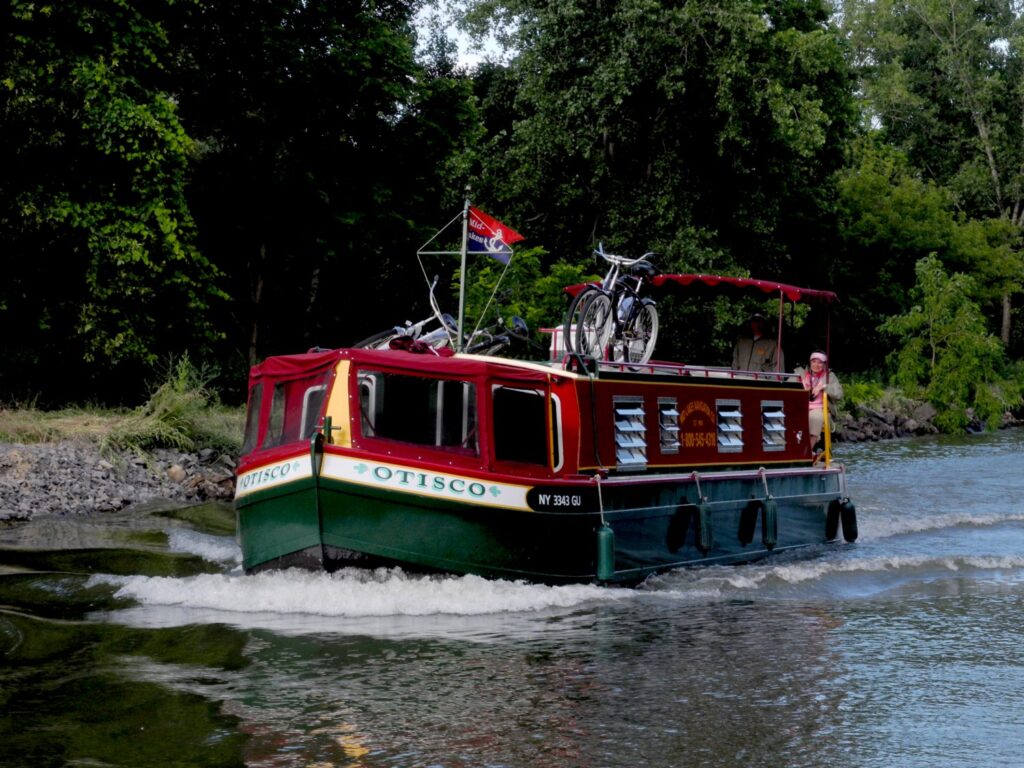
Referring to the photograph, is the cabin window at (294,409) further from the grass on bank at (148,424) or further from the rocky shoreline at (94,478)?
the grass on bank at (148,424)

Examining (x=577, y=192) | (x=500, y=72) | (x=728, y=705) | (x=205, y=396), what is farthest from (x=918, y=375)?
(x=728, y=705)

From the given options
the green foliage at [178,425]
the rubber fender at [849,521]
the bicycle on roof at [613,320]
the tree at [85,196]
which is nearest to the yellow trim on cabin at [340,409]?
the bicycle on roof at [613,320]

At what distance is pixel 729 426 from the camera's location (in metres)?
17.0

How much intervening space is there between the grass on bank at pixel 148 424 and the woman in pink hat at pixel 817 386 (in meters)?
10.4

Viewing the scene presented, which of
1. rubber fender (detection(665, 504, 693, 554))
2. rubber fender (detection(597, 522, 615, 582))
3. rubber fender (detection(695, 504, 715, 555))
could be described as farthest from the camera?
rubber fender (detection(695, 504, 715, 555))

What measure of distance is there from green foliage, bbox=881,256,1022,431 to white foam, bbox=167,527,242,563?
103ft

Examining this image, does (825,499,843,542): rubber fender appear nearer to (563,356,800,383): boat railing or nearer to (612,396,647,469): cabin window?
(563,356,800,383): boat railing

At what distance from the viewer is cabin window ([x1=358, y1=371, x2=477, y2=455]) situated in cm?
1295

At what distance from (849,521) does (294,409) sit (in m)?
9.36

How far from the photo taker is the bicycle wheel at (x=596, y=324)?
16062 mm

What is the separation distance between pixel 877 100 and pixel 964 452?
32678 millimetres

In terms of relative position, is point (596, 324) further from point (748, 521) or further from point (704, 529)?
point (748, 521)

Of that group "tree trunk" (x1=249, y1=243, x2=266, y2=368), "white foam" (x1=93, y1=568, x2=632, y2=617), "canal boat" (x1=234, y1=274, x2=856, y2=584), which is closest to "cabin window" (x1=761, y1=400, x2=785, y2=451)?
"canal boat" (x1=234, y1=274, x2=856, y2=584)

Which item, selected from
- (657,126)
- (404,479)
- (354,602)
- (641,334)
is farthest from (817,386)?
(657,126)
